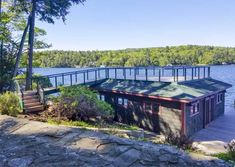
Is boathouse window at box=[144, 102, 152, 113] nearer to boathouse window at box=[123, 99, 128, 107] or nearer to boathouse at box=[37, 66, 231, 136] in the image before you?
boathouse at box=[37, 66, 231, 136]

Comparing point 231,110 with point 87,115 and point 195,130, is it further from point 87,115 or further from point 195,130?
point 87,115

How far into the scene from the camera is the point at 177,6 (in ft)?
63.7

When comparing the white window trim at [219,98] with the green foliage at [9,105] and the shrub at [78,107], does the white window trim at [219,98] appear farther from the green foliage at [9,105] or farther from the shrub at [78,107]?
the green foliage at [9,105]

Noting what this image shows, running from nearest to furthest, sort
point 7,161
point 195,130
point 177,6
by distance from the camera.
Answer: point 7,161 → point 195,130 → point 177,6

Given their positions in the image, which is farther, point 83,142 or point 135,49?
point 135,49

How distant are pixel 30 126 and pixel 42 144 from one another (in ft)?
5.73

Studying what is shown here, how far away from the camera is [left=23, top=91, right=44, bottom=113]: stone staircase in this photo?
1060 cm

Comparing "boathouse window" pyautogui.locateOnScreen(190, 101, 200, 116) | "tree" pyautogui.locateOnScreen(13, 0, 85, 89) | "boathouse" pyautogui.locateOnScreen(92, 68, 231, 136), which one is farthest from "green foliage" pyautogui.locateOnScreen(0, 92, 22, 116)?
"boathouse window" pyautogui.locateOnScreen(190, 101, 200, 116)

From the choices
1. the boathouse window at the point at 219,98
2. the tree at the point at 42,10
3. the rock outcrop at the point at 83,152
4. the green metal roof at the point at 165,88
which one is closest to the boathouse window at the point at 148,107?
the green metal roof at the point at 165,88

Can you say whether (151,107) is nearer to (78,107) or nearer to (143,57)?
(78,107)

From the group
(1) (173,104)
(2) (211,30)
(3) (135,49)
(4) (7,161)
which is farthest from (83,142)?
(3) (135,49)

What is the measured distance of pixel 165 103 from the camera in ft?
44.8

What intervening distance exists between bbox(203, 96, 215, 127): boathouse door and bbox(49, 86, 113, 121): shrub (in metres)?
7.37

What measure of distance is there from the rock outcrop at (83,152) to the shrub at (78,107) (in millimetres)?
4059
